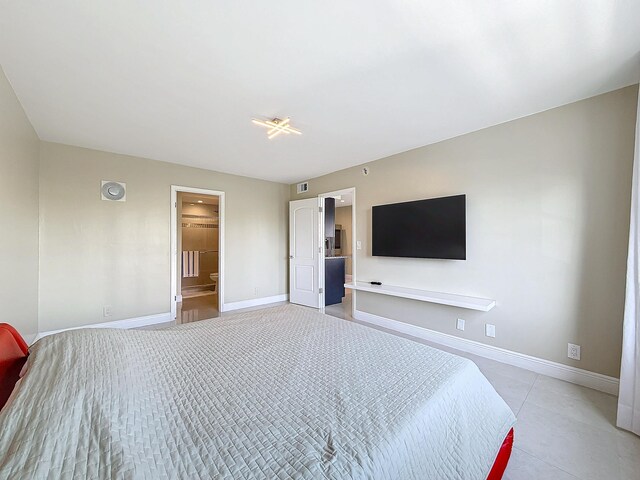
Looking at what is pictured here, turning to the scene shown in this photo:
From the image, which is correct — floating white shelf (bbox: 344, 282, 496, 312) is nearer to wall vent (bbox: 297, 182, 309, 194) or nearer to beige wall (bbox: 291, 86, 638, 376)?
beige wall (bbox: 291, 86, 638, 376)

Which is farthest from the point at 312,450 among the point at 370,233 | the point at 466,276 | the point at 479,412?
the point at 370,233

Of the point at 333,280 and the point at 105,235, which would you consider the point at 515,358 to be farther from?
the point at 105,235

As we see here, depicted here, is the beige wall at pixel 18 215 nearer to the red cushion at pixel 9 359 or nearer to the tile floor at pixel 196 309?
the red cushion at pixel 9 359

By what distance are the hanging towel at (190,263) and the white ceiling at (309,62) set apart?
14.1 feet

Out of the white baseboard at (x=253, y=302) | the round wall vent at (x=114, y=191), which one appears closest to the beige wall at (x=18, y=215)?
the round wall vent at (x=114, y=191)

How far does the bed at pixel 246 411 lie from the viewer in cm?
65

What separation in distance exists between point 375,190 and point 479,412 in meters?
3.13

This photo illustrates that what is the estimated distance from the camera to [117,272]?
3631mm

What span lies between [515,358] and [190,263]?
278 inches

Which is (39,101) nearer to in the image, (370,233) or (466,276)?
(370,233)

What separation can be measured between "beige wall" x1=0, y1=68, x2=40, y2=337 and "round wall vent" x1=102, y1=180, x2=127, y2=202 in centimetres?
65

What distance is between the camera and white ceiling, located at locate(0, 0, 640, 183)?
1.43m

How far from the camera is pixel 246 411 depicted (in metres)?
0.90

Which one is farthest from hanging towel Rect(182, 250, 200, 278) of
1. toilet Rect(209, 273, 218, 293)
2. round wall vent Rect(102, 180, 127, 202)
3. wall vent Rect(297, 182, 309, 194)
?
wall vent Rect(297, 182, 309, 194)
